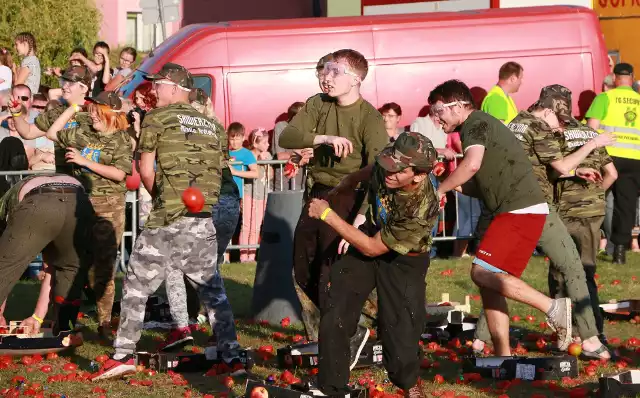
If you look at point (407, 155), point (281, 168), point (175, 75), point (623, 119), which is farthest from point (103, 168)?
point (623, 119)

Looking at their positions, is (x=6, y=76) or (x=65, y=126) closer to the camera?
(x=65, y=126)

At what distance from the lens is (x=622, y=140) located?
53.2ft

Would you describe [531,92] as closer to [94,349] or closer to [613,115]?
[613,115]

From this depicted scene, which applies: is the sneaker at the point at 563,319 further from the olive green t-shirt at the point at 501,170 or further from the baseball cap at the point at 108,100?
the baseball cap at the point at 108,100

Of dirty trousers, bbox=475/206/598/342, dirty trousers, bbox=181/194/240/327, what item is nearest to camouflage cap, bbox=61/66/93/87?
dirty trousers, bbox=181/194/240/327

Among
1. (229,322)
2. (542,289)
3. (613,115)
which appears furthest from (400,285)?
(613,115)

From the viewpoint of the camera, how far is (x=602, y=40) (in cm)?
1808

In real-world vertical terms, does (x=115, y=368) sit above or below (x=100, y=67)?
below

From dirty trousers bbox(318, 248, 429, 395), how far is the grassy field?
2.21ft

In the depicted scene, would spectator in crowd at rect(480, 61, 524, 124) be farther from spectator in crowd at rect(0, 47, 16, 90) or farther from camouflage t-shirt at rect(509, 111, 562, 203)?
spectator in crowd at rect(0, 47, 16, 90)

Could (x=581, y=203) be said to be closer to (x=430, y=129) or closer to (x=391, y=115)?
(x=391, y=115)

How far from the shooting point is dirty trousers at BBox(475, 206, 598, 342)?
32.6 feet

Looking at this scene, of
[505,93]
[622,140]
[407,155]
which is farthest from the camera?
[505,93]

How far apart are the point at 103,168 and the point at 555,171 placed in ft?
12.0
